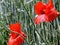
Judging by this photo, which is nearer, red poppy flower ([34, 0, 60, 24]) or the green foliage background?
red poppy flower ([34, 0, 60, 24])

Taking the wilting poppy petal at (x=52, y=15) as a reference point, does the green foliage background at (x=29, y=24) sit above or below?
below

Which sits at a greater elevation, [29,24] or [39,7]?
[39,7]

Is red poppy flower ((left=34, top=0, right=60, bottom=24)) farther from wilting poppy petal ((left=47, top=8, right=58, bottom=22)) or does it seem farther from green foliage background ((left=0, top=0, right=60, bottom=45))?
green foliage background ((left=0, top=0, right=60, bottom=45))

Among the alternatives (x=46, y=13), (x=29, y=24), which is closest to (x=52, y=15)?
(x=46, y=13)

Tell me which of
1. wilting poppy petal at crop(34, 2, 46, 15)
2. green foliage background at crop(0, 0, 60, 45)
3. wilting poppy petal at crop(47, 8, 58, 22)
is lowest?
green foliage background at crop(0, 0, 60, 45)

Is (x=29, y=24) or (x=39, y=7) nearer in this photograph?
(x=39, y=7)

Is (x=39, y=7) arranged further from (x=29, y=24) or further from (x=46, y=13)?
(x=29, y=24)

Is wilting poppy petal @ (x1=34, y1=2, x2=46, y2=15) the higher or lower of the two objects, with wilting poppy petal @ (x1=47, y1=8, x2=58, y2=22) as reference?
higher

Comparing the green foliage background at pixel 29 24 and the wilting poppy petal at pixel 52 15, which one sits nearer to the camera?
the wilting poppy petal at pixel 52 15

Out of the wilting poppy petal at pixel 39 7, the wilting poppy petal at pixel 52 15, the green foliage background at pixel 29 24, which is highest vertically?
the wilting poppy petal at pixel 39 7

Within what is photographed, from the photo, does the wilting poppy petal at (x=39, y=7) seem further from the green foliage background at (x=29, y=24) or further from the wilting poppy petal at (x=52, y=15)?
the green foliage background at (x=29, y=24)

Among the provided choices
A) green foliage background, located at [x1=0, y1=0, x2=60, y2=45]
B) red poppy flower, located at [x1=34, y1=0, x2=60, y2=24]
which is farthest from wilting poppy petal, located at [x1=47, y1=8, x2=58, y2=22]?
green foliage background, located at [x1=0, y1=0, x2=60, y2=45]

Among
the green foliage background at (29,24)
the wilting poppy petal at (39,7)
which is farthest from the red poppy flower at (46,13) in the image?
the green foliage background at (29,24)

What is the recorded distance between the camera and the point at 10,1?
2.32 metres
